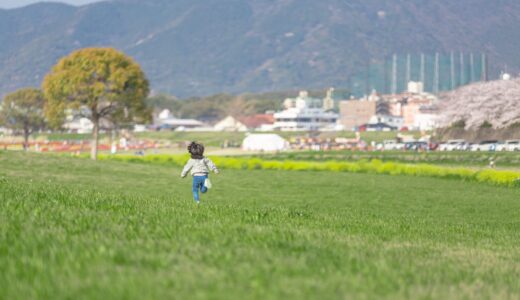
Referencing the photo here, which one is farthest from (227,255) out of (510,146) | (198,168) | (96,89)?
(510,146)

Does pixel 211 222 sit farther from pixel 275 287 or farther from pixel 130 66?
pixel 130 66

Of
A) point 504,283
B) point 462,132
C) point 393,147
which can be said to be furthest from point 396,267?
point 393,147

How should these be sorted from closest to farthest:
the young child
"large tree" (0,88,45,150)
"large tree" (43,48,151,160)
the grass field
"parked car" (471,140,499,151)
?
1. the grass field
2. the young child
3. "large tree" (43,48,151,160)
4. "parked car" (471,140,499,151)
5. "large tree" (0,88,45,150)

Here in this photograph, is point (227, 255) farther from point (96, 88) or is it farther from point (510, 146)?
point (510, 146)

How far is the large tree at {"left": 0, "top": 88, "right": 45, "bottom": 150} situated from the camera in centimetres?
15350

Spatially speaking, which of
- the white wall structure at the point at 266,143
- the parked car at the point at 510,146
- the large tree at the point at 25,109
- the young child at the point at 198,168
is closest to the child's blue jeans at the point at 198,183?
the young child at the point at 198,168

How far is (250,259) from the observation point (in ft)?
33.8

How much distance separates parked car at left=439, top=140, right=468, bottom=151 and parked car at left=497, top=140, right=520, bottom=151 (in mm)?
9622

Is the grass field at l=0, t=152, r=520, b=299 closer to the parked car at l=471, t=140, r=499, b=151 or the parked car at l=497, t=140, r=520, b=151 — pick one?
the parked car at l=497, t=140, r=520, b=151

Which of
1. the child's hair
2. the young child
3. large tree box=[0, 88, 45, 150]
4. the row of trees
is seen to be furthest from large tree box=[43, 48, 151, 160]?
large tree box=[0, 88, 45, 150]

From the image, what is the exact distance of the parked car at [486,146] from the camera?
91056 millimetres

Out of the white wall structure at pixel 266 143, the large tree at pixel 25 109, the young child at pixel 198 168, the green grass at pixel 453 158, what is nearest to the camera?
the young child at pixel 198 168

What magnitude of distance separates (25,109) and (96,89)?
75643 millimetres

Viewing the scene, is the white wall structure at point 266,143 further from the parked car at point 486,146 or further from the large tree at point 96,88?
the large tree at point 96,88
